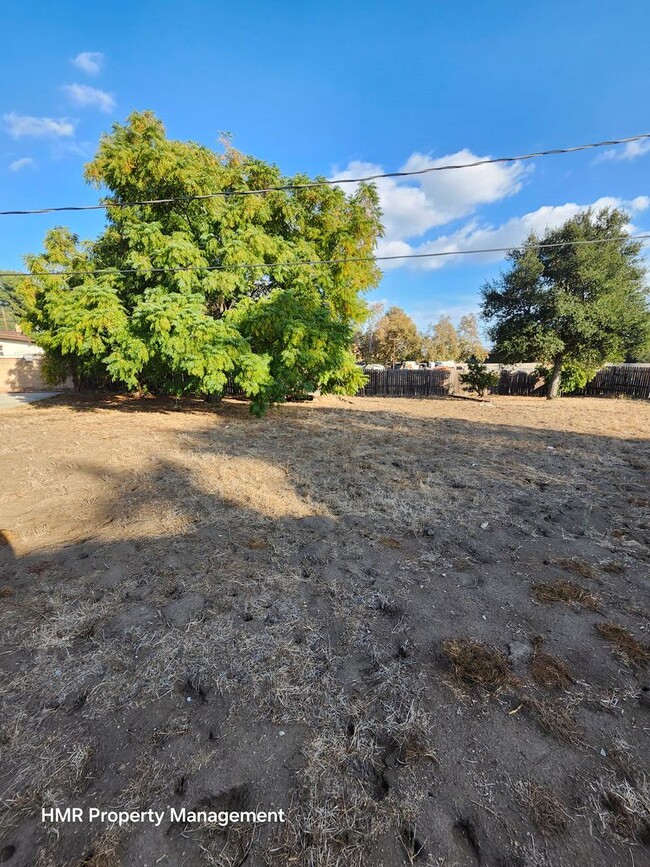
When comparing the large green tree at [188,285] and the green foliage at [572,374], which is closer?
the large green tree at [188,285]

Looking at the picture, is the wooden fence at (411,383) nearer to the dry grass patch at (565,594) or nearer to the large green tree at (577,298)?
the large green tree at (577,298)

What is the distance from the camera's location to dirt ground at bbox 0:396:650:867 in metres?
1.18

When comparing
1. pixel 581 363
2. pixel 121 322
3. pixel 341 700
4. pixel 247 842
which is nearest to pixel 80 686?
pixel 247 842

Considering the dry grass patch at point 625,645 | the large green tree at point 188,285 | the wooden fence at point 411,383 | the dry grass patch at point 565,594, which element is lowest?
the dry grass patch at point 565,594

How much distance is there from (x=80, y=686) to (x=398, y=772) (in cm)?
151

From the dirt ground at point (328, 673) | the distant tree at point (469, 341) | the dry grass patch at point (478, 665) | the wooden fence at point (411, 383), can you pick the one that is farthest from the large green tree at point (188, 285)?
the distant tree at point (469, 341)

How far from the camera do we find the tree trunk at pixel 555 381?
1531 cm

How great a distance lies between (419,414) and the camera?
36.9 ft

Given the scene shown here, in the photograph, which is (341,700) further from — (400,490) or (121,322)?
(121,322)

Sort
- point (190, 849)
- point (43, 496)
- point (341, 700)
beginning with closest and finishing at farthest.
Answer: point (190, 849) → point (341, 700) → point (43, 496)

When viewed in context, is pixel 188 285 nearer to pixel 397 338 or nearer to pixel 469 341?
pixel 397 338

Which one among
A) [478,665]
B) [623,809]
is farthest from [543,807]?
[478,665]

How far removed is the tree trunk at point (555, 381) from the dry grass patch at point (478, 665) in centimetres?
1647

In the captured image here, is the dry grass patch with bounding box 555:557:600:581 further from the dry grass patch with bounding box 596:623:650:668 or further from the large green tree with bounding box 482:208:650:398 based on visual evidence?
the large green tree with bounding box 482:208:650:398
